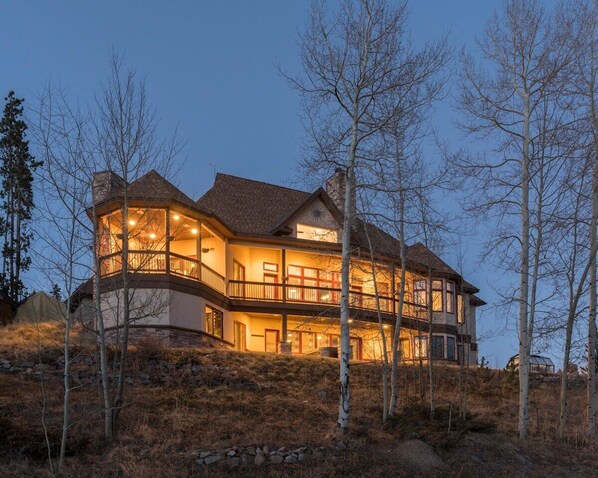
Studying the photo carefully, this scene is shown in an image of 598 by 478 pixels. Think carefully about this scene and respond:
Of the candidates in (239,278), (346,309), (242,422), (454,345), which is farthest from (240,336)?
(346,309)

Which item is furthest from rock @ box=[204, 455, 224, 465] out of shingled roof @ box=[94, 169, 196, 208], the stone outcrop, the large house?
shingled roof @ box=[94, 169, 196, 208]

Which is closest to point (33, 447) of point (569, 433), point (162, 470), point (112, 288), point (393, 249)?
point (162, 470)

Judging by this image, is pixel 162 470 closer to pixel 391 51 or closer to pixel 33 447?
pixel 33 447

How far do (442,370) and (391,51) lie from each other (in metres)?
14.0

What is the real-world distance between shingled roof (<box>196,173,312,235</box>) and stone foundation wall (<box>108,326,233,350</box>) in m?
5.95

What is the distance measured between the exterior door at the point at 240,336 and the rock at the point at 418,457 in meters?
16.3

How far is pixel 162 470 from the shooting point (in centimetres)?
1278

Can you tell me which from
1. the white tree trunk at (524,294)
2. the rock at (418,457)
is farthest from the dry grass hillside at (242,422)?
the white tree trunk at (524,294)

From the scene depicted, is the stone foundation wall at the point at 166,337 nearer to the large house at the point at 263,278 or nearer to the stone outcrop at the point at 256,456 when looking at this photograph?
the large house at the point at 263,278

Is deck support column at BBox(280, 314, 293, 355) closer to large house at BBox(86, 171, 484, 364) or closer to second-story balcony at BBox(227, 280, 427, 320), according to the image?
large house at BBox(86, 171, 484, 364)

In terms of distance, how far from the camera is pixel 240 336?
30.7 metres

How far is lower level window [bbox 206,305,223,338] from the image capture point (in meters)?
27.2

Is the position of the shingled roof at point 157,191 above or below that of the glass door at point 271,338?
above

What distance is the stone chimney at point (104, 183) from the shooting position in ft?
50.2
